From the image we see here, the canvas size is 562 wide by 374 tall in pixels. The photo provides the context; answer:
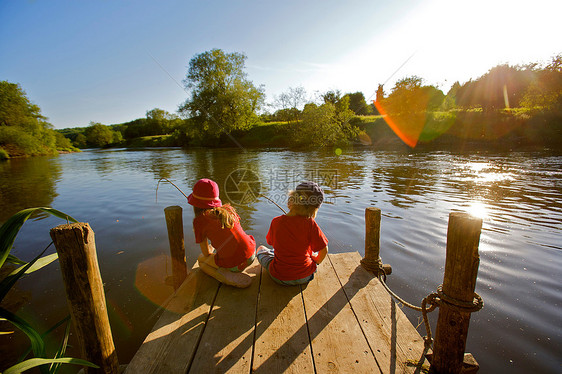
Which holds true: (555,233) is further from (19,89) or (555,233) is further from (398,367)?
(19,89)

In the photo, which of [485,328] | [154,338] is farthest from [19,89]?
[485,328]

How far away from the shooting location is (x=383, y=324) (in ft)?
8.48

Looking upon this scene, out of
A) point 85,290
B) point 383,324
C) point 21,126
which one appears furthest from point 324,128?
point 21,126

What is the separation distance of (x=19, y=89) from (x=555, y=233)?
65.4 meters

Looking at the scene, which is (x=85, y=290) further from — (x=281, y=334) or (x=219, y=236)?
(x=281, y=334)

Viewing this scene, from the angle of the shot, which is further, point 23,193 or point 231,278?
point 23,193

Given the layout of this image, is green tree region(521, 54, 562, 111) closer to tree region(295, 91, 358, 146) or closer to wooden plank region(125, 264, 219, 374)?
→ tree region(295, 91, 358, 146)

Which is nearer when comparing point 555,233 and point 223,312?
point 223,312

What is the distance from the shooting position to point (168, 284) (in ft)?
15.0

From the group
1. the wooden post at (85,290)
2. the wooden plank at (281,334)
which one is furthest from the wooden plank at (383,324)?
the wooden post at (85,290)

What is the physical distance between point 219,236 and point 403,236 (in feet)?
15.8

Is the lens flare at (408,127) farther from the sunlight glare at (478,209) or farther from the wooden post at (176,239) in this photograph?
the wooden post at (176,239)

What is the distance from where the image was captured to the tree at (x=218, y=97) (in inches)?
1702

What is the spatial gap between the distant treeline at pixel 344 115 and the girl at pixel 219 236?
34.2 m
